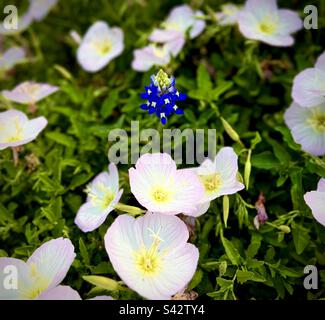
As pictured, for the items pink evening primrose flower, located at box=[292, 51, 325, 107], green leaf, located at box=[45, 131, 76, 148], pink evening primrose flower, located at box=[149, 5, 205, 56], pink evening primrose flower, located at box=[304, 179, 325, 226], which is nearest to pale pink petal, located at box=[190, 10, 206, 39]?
pink evening primrose flower, located at box=[149, 5, 205, 56]

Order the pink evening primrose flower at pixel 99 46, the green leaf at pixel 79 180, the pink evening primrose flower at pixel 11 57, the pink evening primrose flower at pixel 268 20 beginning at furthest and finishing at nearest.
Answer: the pink evening primrose flower at pixel 11 57 < the pink evening primrose flower at pixel 99 46 < the pink evening primrose flower at pixel 268 20 < the green leaf at pixel 79 180

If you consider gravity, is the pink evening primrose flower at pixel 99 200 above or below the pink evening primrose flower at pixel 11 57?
below

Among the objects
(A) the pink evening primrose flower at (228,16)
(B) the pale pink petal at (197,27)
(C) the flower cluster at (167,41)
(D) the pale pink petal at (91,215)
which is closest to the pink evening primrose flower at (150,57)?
(C) the flower cluster at (167,41)

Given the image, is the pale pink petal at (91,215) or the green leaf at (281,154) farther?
the green leaf at (281,154)

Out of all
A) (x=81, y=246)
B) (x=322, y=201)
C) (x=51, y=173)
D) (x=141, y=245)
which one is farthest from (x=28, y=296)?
(x=322, y=201)

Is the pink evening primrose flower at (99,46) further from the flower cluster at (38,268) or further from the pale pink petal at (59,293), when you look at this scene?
the pale pink petal at (59,293)

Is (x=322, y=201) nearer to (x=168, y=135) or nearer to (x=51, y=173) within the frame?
(x=168, y=135)

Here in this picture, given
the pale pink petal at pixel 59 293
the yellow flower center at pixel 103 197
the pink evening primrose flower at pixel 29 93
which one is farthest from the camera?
the pink evening primrose flower at pixel 29 93

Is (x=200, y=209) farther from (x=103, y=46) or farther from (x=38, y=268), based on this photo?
(x=103, y=46)
